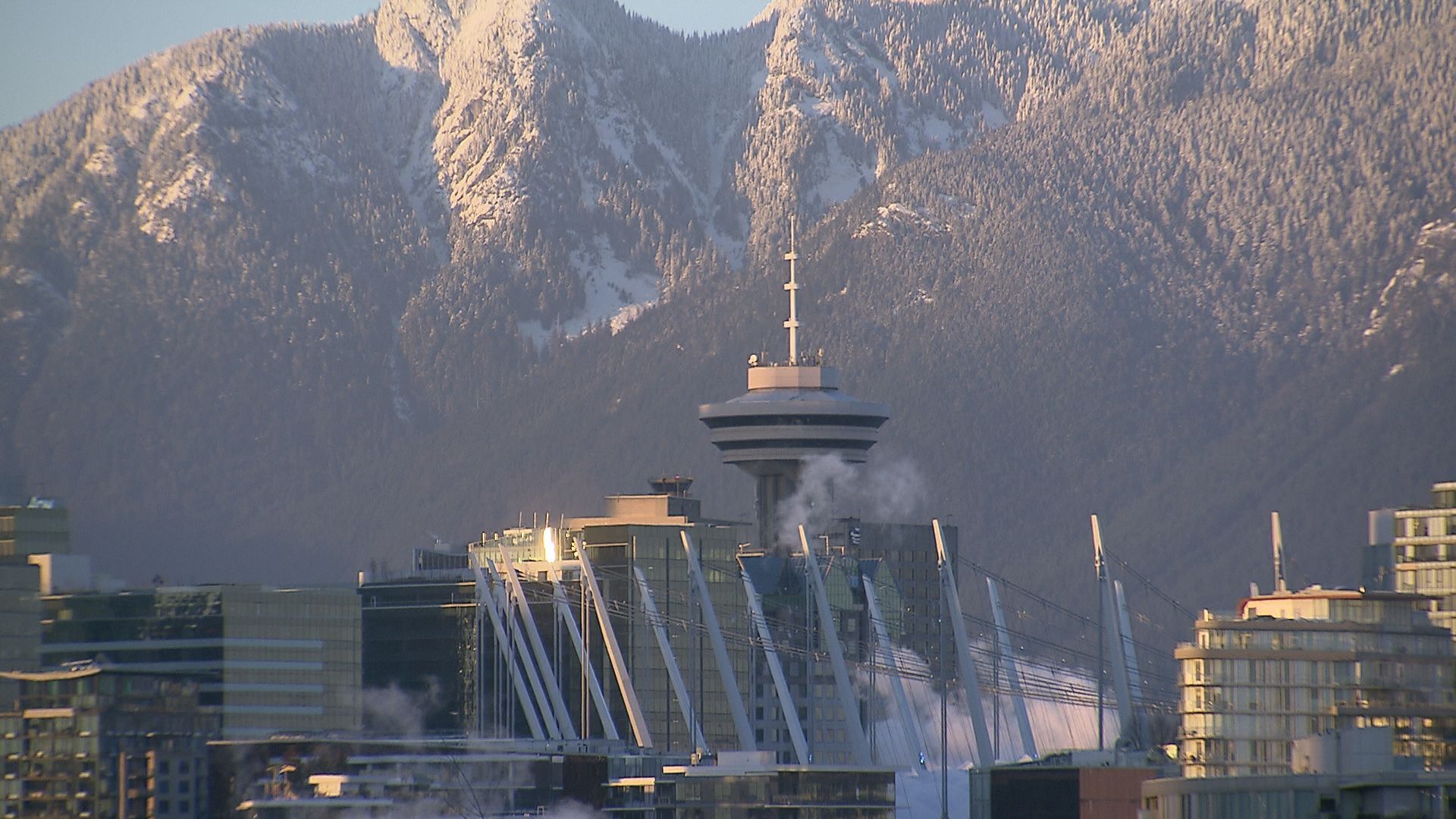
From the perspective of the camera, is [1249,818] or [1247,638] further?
[1247,638]

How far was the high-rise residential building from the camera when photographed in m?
192

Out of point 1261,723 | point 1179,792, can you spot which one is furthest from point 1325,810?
point 1261,723

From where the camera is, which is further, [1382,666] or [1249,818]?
[1382,666]

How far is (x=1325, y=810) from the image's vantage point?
119 m

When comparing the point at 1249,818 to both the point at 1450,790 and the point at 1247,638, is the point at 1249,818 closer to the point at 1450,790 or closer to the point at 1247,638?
the point at 1450,790

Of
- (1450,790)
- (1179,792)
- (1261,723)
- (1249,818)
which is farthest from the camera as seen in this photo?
(1261,723)

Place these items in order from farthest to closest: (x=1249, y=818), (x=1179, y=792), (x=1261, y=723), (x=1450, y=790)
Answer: (x=1261, y=723)
(x=1179, y=792)
(x=1249, y=818)
(x=1450, y=790)

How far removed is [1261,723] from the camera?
7584 inches

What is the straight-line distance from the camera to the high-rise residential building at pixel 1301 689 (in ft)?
629

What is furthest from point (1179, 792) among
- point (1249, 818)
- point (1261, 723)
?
point (1261, 723)

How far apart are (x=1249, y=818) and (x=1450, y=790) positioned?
1108 cm

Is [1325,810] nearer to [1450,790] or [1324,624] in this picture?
[1450,790]

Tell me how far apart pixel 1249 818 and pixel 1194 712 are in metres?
71.9

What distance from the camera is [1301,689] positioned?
633 ft
